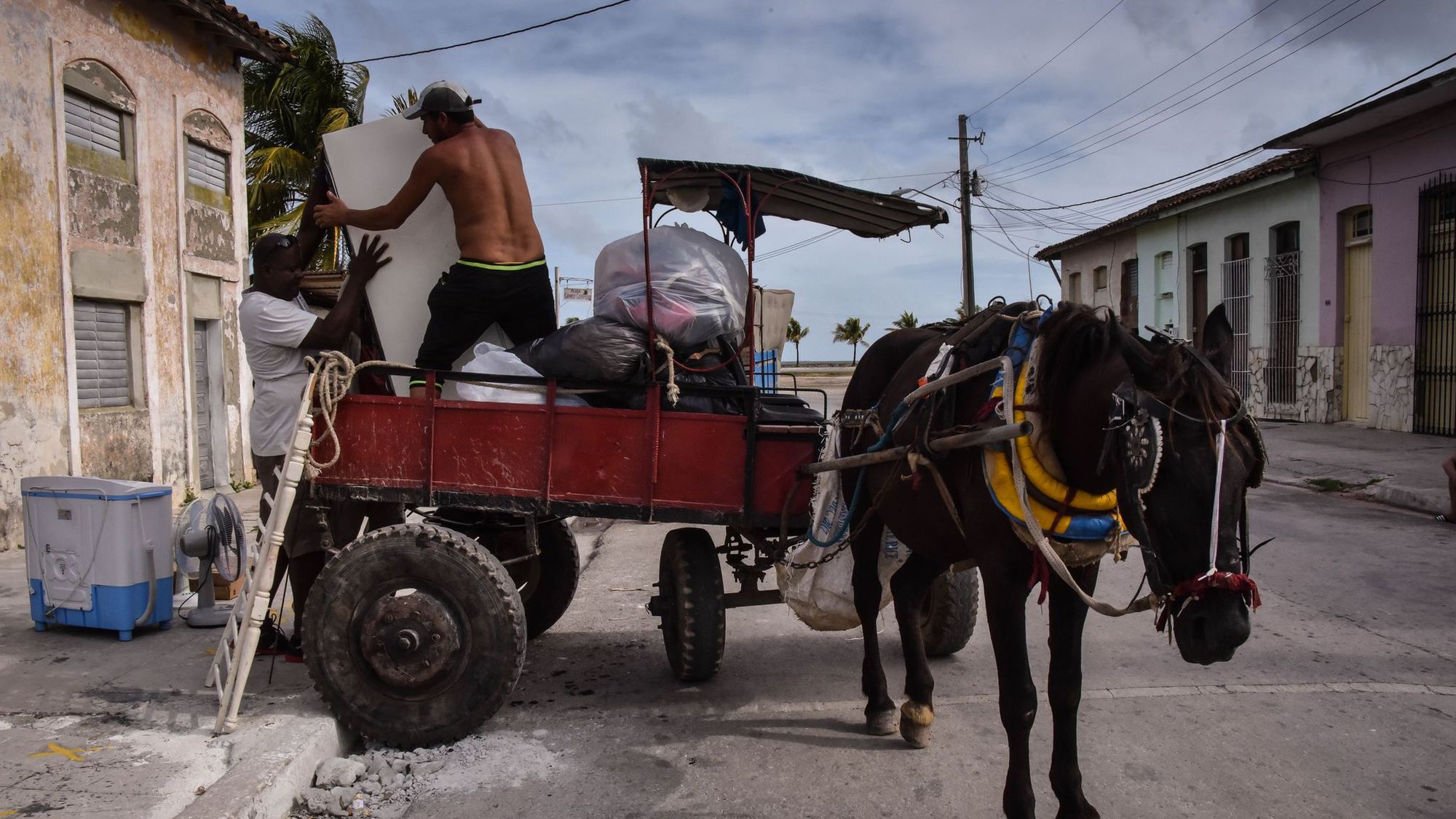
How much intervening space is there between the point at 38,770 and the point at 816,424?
3.08 metres

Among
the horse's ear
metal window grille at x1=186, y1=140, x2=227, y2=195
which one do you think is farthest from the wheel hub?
metal window grille at x1=186, y1=140, x2=227, y2=195

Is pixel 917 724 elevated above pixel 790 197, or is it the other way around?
pixel 790 197

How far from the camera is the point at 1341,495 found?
10.3 metres

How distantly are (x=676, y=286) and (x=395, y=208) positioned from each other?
4.26 ft

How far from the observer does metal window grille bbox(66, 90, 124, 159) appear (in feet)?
30.0

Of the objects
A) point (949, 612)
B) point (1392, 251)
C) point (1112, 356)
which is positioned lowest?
point (949, 612)

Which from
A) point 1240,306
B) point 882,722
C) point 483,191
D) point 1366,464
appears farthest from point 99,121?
point 1240,306

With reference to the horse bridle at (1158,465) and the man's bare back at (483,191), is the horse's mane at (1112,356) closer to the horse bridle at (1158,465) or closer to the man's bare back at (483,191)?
the horse bridle at (1158,465)

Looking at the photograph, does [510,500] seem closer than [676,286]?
Yes

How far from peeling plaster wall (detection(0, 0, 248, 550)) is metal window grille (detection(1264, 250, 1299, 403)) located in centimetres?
1774

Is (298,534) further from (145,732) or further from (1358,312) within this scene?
(1358,312)

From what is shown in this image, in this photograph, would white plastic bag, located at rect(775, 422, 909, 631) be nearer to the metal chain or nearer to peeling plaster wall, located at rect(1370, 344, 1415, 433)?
the metal chain

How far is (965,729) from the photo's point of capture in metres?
3.96

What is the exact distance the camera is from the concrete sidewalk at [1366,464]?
9.75 meters
